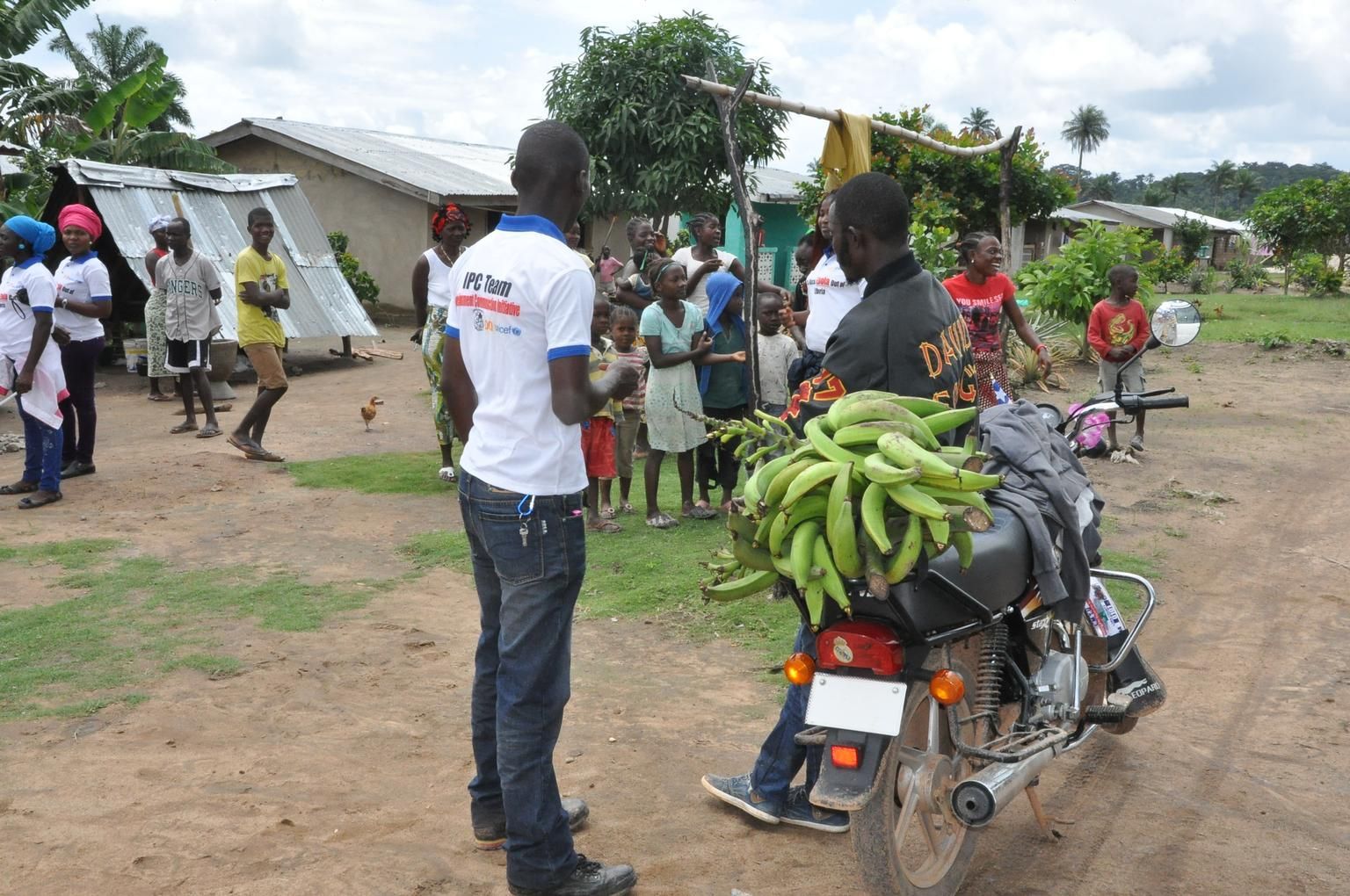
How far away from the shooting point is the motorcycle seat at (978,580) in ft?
10.1

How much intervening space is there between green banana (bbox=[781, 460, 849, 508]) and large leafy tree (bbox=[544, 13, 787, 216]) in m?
14.6

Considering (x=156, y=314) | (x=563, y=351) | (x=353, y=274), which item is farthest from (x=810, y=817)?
(x=353, y=274)

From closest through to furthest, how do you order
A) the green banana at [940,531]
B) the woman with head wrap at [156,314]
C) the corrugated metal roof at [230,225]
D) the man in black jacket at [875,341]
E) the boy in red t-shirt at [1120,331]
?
the green banana at [940,531] < the man in black jacket at [875,341] < the boy in red t-shirt at [1120,331] < the woman with head wrap at [156,314] < the corrugated metal roof at [230,225]

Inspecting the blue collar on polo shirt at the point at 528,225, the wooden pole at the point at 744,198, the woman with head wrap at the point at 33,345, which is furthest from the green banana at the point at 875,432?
the woman with head wrap at the point at 33,345

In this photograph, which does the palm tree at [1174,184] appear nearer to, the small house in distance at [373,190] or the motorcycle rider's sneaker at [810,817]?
the small house in distance at [373,190]

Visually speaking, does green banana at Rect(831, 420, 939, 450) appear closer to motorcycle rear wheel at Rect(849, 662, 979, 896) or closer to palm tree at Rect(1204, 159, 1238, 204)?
motorcycle rear wheel at Rect(849, 662, 979, 896)

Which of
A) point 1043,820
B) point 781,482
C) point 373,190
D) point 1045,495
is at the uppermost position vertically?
point 373,190

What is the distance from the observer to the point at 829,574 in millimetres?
3012

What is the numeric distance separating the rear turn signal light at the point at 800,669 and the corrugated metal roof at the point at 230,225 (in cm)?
1236

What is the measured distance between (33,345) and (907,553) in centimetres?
699

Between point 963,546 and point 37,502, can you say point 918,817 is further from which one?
point 37,502

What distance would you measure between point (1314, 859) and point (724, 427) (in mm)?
2317

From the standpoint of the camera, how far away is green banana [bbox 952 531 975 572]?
296cm

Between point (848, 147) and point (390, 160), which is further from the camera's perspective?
point (390, 160)
